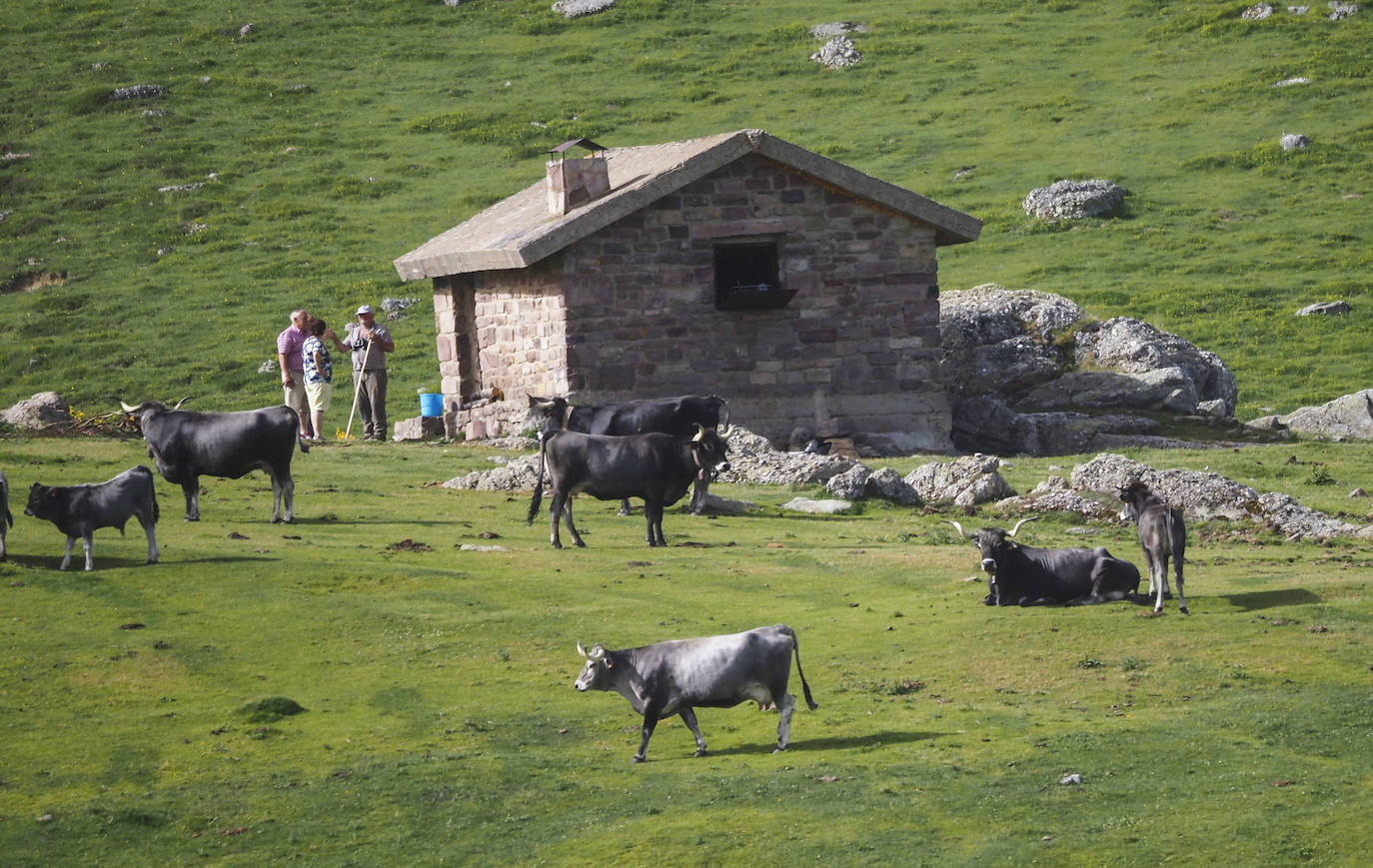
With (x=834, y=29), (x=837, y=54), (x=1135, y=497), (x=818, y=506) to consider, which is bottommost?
(x=818, y=506)

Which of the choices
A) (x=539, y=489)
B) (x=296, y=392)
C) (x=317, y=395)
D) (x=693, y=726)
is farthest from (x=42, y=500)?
(x=296, y=392)

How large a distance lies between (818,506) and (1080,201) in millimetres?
29576

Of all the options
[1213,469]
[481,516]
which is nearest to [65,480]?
[481,516]

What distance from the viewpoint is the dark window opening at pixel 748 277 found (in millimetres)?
34781

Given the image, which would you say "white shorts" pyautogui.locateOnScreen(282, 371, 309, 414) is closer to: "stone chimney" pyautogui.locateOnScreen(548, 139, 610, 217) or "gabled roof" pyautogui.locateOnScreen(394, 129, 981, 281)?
"gabled roof" pyautogui.locateOnScreen(394, 129, 981, 281)

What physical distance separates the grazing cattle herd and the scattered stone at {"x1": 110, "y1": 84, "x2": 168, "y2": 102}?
44204 mm

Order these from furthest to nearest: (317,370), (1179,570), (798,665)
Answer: (317,370)
(1179,570)
(798,665)

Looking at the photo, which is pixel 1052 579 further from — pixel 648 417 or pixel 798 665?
pixel 648 417

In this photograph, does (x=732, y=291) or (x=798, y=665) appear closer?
(x=798, y=665)

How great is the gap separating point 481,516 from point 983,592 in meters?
8.68

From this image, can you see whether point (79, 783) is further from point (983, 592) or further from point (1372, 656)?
point (1372, 656)

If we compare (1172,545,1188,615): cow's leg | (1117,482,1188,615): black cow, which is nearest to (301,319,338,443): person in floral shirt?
(1117,482,1188,615): black cow

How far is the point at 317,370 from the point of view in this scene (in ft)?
115

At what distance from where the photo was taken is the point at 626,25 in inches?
2886
